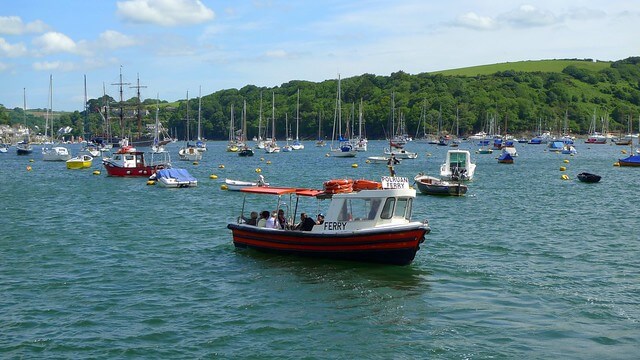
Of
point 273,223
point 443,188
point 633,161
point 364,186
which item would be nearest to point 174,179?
point 443,188

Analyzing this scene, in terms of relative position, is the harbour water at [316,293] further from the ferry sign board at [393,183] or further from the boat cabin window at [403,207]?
the ferry sign board at [393,183]

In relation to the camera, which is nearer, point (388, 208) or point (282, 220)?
point (388, 208)

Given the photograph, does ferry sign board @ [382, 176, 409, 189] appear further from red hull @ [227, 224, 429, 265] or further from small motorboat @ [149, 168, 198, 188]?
small motorboat @ [149, 168, 198, 188]

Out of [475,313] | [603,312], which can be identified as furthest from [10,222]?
[603,312]

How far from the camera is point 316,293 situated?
1017 inches

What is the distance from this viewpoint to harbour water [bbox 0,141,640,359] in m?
20.5

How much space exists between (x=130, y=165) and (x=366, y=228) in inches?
2337

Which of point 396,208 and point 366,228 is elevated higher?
point 396,208

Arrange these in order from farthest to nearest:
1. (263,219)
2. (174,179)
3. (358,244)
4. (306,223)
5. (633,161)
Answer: (633,161) → (174,179) → (263,219) → (306,223) → (358,244)

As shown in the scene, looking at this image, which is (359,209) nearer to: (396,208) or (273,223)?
(396,208)

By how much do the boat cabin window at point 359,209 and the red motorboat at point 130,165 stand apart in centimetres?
5368

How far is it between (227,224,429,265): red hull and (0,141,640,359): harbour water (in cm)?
49

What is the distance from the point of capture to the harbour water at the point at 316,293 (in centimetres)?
2047

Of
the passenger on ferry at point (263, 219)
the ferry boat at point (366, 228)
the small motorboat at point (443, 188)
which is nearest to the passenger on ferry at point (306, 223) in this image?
the ferry boat at point (366, 228)
